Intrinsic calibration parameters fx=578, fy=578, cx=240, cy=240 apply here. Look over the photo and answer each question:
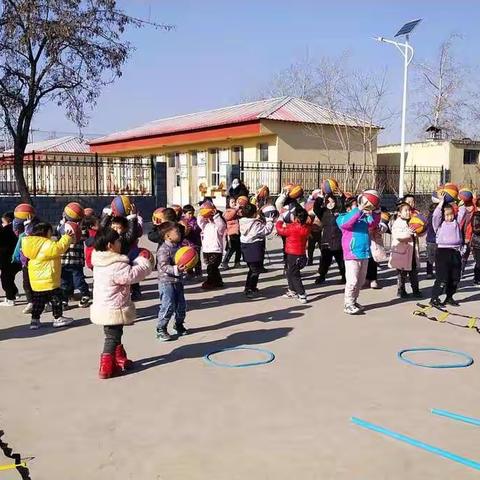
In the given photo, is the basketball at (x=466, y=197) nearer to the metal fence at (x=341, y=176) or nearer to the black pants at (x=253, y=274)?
the black pants at (x=253, y=274)

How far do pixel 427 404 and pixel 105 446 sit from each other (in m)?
2.62

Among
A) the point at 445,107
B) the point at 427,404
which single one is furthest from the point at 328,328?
the point at 445,107

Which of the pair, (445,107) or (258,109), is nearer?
(258,109)

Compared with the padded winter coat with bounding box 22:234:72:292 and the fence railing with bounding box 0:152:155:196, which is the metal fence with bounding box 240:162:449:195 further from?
the padded winter coat with bounding box 22:234:72:292

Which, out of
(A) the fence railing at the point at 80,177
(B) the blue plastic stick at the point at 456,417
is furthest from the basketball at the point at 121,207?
(A) the fence railing at the point at 80,177

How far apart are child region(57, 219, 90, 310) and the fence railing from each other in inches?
416

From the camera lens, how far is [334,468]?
3736 millimetres

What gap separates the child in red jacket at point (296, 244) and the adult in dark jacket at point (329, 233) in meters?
1.52

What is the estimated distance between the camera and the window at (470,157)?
30.8 m

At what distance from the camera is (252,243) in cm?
928

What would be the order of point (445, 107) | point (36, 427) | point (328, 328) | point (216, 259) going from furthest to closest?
point (445, 107), point (216, 259), point (328, 328), point (36, 427)

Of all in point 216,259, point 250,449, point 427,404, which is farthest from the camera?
point 216,259

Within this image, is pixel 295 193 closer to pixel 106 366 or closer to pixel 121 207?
pixel 121 207

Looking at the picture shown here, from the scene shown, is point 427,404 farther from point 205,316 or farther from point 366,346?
point 205,316
